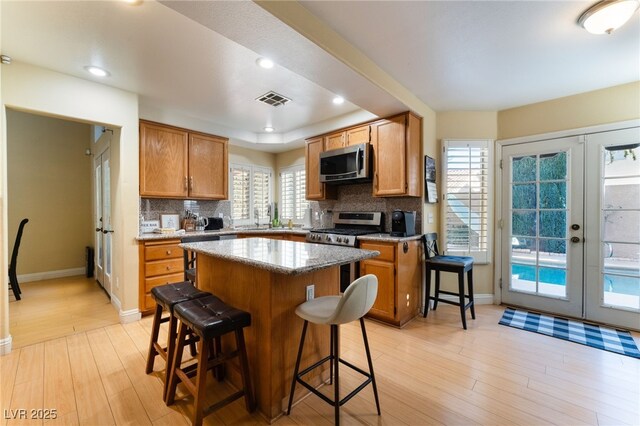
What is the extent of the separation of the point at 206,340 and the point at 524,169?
153 inches

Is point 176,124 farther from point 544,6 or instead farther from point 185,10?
point 544,6

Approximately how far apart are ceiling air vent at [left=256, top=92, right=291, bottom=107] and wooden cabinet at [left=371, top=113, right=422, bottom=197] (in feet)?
3.88

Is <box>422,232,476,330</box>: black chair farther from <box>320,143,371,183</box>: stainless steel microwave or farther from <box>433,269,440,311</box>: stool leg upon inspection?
<box>320,143,371,183</box>: stainless steel microwave

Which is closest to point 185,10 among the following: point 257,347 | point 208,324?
point 208,324

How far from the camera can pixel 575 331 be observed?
111 inches

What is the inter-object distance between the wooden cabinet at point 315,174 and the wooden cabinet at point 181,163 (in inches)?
51.0

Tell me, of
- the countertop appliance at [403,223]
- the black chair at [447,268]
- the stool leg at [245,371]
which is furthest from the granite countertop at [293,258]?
the black chair at [447,268]

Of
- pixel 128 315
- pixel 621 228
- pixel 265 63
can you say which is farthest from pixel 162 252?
pixel 621 228

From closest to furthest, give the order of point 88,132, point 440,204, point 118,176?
point 118,176 < point 440,204 < point 88,132

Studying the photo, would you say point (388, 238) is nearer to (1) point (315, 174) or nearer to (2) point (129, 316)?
(1) point (315, 174)

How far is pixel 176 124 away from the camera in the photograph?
377cm

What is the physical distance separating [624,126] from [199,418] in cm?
449

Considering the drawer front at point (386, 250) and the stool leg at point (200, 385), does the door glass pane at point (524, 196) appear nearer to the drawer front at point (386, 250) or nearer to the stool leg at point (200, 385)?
the drawer front at point (386, 250)

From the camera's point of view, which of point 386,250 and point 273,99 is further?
point 273,99
